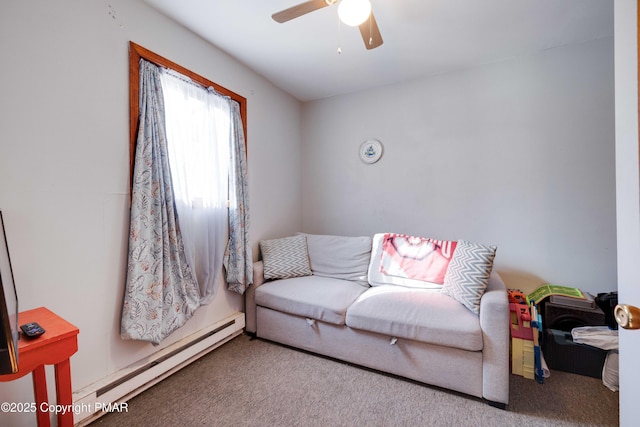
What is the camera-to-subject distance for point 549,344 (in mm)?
1947

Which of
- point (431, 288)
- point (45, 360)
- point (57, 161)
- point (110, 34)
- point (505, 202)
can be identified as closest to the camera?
point (45, 360)

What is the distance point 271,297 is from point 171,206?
1057 mm

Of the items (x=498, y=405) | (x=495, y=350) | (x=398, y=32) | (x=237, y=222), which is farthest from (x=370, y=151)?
(x=498, y=405)

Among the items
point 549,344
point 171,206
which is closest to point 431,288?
point 549,344

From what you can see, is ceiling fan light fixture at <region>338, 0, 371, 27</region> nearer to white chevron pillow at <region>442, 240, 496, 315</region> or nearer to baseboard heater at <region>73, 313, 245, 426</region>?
white chevron pillow at <region>442, 240, 496, 315</region>

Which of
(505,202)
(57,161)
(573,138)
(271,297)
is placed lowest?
(271,297)

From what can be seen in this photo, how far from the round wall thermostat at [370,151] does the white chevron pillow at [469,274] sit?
4.57 feet

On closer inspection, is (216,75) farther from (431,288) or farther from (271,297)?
(431,288)

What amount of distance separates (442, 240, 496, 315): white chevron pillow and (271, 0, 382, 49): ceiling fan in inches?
61.8

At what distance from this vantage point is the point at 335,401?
165 centimetres

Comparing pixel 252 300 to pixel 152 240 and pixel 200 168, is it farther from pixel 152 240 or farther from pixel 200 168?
pixel 200 168

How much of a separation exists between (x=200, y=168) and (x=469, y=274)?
2.12 meters

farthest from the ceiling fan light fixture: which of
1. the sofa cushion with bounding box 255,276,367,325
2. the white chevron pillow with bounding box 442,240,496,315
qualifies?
the sofa cushion with bounding box 255,276,367,325

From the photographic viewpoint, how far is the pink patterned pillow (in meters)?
2.20
